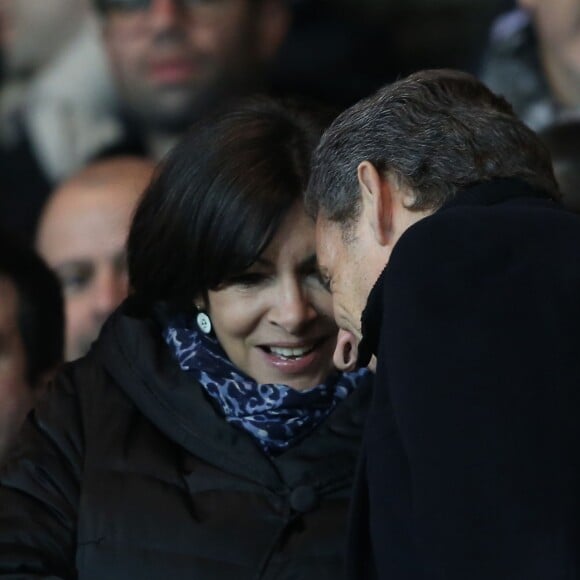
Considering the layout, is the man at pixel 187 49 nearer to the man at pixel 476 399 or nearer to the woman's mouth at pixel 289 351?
the woman's mouth at pixel 289 351

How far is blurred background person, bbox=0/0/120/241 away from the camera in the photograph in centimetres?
342

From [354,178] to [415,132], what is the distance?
0.10m

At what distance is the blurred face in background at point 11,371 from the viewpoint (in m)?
2.49

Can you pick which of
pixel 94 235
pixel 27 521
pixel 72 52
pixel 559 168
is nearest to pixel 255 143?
pixel 27 521

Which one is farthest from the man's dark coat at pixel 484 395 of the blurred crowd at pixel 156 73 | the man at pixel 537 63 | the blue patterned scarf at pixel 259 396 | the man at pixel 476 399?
the man at pixel 537 63

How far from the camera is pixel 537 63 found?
3.22 meters

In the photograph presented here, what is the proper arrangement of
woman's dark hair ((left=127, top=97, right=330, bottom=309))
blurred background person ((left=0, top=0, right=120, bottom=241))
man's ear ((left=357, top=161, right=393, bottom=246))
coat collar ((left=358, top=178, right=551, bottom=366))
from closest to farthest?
1. coat collar ((left=358, top=178, right=551, bottom=366))
2. man's ear ((left=357, top=161, right=393, bottom=246))
3. woman's dark hair ((left=127, top=97, right=330, bottom=309))
4. blurred background person ((left=0, top=0, right=120, bottom=241))

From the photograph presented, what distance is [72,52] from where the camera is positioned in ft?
11.2

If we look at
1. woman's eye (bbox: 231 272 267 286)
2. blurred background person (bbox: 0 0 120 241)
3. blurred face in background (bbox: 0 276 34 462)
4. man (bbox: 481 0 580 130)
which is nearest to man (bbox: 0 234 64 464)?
blurred face in background (bbox: 0 276 34 462)

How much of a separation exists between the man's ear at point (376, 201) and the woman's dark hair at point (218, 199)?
395 mm

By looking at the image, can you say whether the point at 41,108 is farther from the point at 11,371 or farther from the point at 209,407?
the point at 209,407

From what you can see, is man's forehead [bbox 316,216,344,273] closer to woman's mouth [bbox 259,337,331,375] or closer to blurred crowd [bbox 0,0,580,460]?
woman's mouth [bbox 259,337,331,375]

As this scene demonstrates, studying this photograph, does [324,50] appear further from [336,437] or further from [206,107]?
[336,437]

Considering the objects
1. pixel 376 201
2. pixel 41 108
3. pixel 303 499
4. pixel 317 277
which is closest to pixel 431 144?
pixel 376 201
